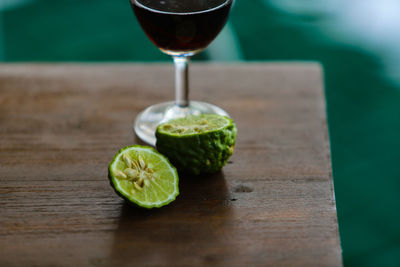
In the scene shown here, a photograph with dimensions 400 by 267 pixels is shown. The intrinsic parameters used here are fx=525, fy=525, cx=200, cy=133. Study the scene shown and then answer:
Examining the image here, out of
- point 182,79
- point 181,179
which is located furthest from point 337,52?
point 181,179

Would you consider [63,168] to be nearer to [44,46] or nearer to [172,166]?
[172,166]

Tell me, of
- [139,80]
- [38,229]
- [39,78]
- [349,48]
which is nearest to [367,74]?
[349,48]

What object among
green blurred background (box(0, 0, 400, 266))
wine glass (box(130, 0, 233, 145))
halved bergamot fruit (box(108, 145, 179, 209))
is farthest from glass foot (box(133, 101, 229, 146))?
green blurred background (box(0, 0, 400, 266))

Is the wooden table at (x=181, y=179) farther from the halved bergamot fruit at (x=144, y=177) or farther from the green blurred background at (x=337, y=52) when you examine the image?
the green blurred background at (x=337, y=52)

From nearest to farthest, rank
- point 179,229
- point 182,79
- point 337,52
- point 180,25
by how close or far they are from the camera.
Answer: point 179,229 → point 180,25 → point 182,79 → point 337,52

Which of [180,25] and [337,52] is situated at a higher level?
[180,25]

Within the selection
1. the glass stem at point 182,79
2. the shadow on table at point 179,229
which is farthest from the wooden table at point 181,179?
the glass stem at point 182,79

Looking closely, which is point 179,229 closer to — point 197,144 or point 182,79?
point 197,144
